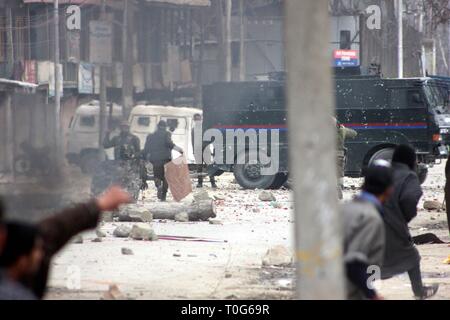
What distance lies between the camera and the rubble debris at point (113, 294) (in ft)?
33.1

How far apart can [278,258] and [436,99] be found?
50.5 ft

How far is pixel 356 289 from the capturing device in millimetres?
6898

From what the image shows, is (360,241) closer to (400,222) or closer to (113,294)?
(400,222)

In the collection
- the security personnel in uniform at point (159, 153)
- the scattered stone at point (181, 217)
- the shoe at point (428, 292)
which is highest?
the security personnel in uniform at point (159, 153)

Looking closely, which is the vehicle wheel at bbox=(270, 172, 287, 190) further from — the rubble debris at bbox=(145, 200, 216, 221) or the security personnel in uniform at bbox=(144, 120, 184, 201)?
the rubble debris at bbox=(145, 200, 216, 221)

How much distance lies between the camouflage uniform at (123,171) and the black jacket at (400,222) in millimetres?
11671

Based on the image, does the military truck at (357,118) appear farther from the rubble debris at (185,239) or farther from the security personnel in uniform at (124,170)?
the rubble debris at (185,239)

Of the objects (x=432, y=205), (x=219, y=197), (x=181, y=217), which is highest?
(x=181, y=217)

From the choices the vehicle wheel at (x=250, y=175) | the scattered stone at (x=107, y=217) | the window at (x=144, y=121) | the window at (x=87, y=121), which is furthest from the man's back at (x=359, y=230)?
the window at (x=87, y=121)

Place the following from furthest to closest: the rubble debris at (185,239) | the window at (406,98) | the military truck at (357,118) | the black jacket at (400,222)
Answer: the window at (406,98), the military truck at (357,118), the rubble debris at (185,239), the black jacket at (400,222)

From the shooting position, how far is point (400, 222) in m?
9.66

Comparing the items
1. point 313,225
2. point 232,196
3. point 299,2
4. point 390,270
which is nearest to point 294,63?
point 299,2

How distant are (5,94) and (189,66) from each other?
80.0 ft

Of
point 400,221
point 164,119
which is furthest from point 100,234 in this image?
point 164,119
